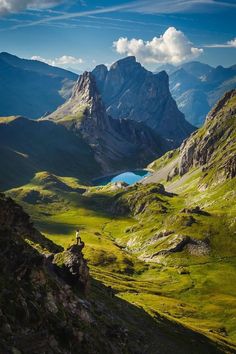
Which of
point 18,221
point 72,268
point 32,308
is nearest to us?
point 32,308

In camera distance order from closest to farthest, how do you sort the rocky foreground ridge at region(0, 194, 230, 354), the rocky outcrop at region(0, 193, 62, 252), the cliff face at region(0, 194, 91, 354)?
the cliff face at region(0, 194, 91, 354) < the rocky foreground ridge at region(0, 194, 230, 354) < the rocky outcrop at region(0, 193, 62, 252)

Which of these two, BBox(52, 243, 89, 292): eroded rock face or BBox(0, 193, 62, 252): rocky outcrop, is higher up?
BBox(0, 193, 62, 252): rocky outcrop

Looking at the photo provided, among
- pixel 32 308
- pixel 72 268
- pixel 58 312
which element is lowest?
pixel 58 312

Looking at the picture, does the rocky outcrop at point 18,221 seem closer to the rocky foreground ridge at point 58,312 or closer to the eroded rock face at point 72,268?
the rocky foreground ridge at point 58,312

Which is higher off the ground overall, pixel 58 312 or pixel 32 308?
pixel 32 308

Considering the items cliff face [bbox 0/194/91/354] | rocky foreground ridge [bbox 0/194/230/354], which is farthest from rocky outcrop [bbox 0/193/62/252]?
cliff face [bbox 0/194/91/354]

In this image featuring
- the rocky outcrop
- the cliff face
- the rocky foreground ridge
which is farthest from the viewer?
the rocky outcrop

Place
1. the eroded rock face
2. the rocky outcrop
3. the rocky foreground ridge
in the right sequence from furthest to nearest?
the rocky outcrop
the eroded rock face
the rocky foreground ridge

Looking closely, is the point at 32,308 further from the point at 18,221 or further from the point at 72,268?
the point at 18,221

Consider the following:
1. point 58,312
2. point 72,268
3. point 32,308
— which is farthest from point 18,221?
point 32,308

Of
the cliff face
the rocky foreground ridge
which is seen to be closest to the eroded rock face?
the rocky foreground ridge

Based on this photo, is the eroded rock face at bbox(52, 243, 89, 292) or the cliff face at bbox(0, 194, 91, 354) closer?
the cliff face at bbox(0, 194, 91, 354)

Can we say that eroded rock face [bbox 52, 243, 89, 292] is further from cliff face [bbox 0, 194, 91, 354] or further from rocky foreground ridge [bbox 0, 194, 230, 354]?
cliff face [bbox 0, 194, 91, 354]

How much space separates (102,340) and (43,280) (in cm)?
1194
